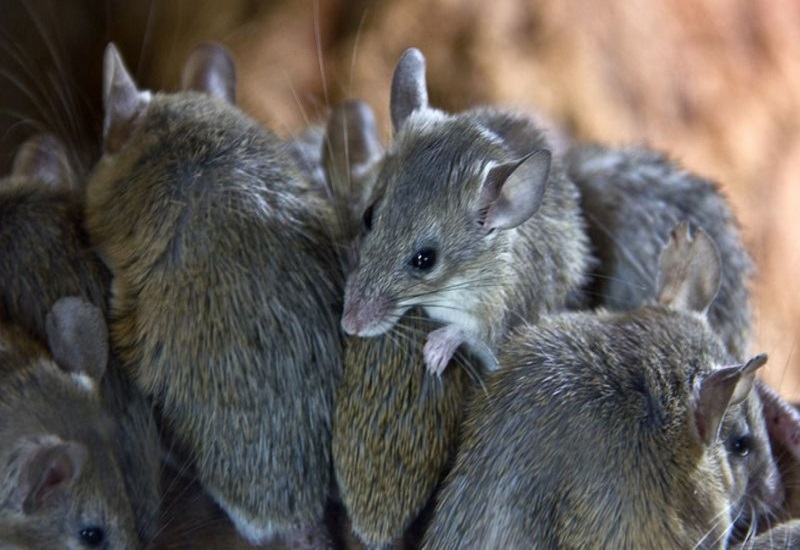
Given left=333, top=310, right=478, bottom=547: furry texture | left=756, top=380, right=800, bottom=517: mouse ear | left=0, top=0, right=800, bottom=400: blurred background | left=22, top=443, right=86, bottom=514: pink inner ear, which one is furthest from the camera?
left=0, top=0, right=800, bottom=400: blurred background

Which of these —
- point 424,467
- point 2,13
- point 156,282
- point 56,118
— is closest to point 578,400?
point 424,467

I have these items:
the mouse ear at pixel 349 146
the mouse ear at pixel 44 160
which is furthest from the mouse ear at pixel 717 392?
the mouse ear at pixel 44 160

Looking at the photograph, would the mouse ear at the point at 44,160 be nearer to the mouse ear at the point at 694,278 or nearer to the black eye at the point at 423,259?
the black eye at the point at 423,259

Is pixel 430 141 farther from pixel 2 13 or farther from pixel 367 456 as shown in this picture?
pixel 2 13

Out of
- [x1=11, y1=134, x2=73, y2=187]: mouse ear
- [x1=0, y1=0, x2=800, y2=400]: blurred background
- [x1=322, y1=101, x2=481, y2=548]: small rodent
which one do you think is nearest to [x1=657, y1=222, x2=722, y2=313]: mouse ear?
[x1=322, y1=101, x2=481, y2=548]: small rodent

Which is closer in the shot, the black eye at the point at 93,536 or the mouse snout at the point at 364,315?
the black eye at the point at 93,536

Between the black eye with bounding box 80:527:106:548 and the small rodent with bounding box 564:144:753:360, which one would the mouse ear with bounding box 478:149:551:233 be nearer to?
the small rodent with bounding box 564:144:753:360

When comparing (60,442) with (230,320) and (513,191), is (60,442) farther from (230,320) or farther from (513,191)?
(513,191)
